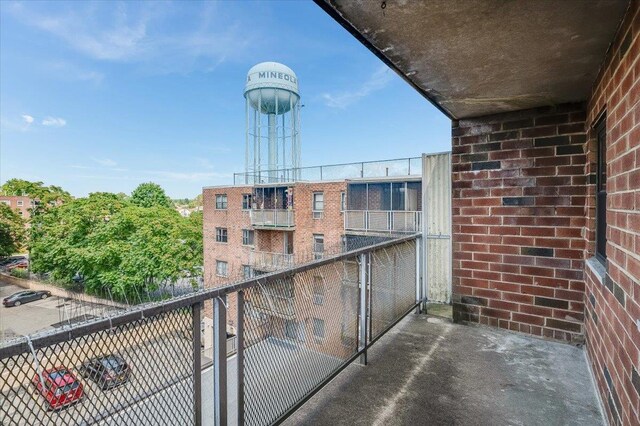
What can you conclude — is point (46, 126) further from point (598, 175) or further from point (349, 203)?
point (598, 175)

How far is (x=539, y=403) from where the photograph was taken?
85.0 inches

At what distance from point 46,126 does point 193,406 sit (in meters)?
42.1

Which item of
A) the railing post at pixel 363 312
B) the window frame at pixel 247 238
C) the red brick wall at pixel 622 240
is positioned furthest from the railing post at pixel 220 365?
the window frame at pixel 247 238

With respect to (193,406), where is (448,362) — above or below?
below

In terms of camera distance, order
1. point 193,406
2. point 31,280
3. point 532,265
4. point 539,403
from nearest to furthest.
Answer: point 193,406, point 539,403, point 532,265, point 31,280

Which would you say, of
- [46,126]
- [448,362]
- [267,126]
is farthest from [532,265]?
[46,126]

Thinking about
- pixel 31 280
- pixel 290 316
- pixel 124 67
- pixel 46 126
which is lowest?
pixel 31 280

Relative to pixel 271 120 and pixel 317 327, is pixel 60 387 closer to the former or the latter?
pixel 317 327

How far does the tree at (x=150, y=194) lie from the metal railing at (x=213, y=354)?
3713 cm

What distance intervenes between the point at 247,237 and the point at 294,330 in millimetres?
17188

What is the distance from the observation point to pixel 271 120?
21375mm

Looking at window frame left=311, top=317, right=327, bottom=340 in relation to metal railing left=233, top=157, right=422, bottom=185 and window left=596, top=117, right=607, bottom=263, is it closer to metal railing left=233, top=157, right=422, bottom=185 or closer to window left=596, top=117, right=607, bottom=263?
window left=596, top=117, right=607, bottom=263

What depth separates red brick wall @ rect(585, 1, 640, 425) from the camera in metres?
1.44

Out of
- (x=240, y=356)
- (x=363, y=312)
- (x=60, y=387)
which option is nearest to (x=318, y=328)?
(x=363, y=312)
